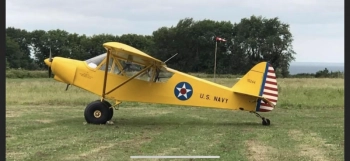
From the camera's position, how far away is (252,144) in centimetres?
789

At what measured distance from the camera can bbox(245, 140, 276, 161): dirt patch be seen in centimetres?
653

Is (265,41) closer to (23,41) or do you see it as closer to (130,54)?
(23,41)

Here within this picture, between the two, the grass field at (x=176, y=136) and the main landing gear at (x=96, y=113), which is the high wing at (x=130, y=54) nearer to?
the main landing gear at (x=96, y=113)

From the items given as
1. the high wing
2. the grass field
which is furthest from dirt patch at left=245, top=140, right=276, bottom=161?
the high wing

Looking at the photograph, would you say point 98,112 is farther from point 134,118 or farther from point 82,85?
point 134,118

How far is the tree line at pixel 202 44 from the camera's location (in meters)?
59.4

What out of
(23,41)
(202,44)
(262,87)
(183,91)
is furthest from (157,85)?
(23,41)

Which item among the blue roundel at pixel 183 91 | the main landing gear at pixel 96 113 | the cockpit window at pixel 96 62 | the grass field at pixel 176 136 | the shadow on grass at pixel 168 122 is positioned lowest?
the shadow on grass at pixel 168 122

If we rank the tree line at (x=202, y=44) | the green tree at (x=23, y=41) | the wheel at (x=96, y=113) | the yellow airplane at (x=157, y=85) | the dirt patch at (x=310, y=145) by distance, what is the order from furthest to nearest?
the tree line at (x=202, y=44)
the green tree at (x=23, y=41)
the yellow airplane at (x=157, y=85)
the wheel at (x=96, y=113)
the dirt patch at (x=310, y=145)

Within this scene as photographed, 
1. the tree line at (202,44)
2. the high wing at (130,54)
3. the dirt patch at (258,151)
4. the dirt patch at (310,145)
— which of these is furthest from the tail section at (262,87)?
the tree line at (202,44)

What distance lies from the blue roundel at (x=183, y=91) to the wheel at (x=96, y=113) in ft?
6.32

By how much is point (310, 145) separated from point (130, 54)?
4.92 metres

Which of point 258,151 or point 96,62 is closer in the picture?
point 258,151

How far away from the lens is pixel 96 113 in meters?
10.8
